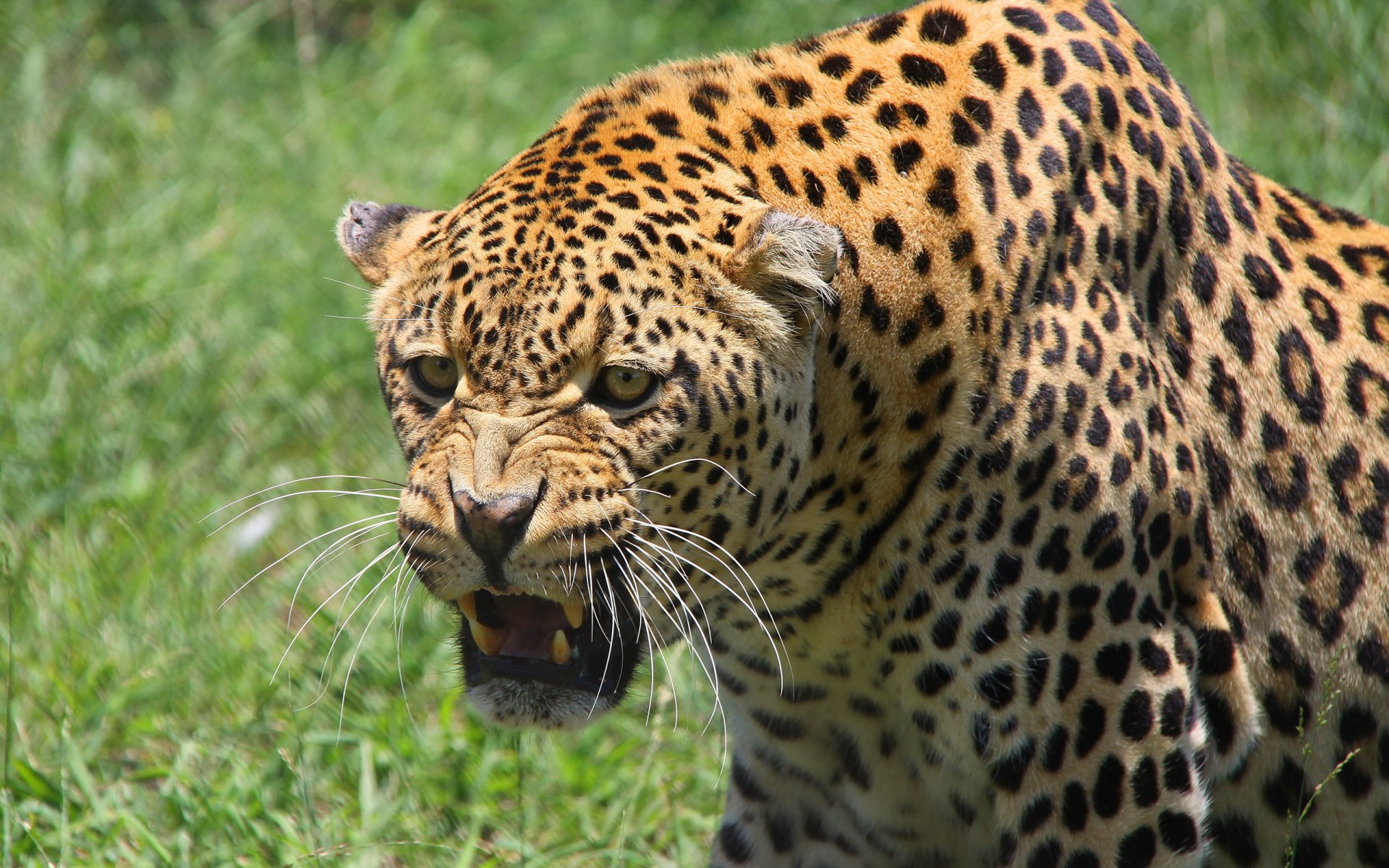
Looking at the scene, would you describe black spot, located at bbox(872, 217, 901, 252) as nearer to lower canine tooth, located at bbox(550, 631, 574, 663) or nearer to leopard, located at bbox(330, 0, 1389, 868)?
leopard, located at bbox(330, 0, 1389, 868)

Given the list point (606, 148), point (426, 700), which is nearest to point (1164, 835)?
point (606, 148)

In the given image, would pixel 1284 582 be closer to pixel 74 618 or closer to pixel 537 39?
→ pixel 74 618

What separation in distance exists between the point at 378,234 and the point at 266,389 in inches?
173

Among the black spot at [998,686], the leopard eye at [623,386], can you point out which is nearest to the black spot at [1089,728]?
the black spot at [998,686]

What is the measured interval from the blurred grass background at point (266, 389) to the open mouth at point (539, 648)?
Answer: 1084mm

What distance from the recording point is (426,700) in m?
6.98

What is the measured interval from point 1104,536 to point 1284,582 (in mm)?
762

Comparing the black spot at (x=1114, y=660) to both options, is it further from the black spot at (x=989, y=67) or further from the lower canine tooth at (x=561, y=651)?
the black spot at (x=989, y=67)

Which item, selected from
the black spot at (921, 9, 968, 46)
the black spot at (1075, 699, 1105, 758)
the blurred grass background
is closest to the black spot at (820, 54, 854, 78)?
the black spot at (921, 9, 968, 46)

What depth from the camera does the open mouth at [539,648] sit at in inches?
179

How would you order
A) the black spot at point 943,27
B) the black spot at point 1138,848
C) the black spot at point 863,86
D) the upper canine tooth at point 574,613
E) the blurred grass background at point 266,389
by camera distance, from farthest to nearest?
the blurred grass background at point 266,389, the black spot at point 943,27, the black spot at point 863,86, the black spot at point 1138,848, the upper canine tooth at point 574,613

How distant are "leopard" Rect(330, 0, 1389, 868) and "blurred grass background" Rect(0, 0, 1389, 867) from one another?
161cm

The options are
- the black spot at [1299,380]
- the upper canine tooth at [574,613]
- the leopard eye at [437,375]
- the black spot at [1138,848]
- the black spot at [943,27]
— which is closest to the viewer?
the leopard eye at [437,375]

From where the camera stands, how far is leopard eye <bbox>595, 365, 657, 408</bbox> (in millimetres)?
4137
